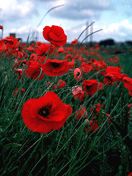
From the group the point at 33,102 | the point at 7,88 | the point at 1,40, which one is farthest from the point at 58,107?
the point at 1,40

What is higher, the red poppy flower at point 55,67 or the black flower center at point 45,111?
the red poppy flower at point 55,67

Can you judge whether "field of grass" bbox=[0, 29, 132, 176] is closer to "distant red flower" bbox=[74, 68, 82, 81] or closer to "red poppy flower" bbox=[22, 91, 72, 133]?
"distant red flower" bbox=[74, 68, 82, 81]

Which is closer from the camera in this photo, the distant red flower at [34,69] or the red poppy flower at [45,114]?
the red poppy flower at [45,114]

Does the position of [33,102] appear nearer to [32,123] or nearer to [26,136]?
[32,123]

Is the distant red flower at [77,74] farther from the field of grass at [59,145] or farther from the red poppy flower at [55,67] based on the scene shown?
the red poppy flower at [55,67]

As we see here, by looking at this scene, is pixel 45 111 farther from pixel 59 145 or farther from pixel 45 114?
pixel 59 145

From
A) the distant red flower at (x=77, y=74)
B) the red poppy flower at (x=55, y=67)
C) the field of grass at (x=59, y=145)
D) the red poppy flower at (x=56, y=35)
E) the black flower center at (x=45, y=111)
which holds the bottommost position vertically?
the field of grass at (x=59, y=145)

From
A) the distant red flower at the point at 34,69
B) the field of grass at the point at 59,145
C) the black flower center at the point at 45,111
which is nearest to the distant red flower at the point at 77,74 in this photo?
the field of grass at the point at 59,145
